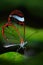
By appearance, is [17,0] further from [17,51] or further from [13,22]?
[17,51]

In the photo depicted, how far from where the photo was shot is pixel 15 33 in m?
1.92

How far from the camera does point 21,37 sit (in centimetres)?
191

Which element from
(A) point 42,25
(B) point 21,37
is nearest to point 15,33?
(B) point 21,37

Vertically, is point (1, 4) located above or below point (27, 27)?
above

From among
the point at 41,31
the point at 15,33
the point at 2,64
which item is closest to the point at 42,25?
the point at 41,31

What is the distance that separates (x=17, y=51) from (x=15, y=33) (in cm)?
11

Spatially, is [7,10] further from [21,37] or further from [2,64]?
[2,64]

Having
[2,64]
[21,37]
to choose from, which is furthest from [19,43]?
[2,64]

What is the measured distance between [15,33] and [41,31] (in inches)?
6.2

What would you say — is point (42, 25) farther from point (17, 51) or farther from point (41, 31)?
point (17, 51)

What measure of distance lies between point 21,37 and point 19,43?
39 mm

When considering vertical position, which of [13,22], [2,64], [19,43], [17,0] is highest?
[17,0]

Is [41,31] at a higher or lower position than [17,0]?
lower

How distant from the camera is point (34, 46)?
6.26 feet
